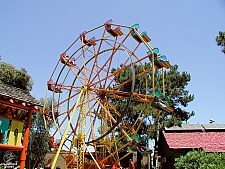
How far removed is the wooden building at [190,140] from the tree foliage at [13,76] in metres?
14.4

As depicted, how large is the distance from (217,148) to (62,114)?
34.1 ft

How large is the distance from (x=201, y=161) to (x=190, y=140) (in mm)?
4980

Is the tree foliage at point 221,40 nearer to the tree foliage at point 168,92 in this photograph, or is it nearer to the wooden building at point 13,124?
the wooden building at point 13,124

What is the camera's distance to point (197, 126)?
925 inches

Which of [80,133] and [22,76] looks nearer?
[80,133]

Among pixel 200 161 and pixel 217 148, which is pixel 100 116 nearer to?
pixel 200 161

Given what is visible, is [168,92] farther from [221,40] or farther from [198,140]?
[221,40]

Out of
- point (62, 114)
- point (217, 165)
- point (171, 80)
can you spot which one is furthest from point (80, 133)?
point (171, 80)

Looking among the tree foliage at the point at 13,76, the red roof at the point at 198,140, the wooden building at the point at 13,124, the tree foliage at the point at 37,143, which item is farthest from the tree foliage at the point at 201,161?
the tree foliage at the point at 37,143

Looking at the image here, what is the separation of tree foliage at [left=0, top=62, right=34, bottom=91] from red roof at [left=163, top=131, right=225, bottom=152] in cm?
1437

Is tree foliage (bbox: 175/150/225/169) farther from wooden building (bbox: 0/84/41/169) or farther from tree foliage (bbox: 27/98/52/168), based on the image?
tree foliage (bbox: 27/98/52/168)

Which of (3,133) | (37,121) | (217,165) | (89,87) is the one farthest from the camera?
(37,121)

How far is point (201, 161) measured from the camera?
1401 cm

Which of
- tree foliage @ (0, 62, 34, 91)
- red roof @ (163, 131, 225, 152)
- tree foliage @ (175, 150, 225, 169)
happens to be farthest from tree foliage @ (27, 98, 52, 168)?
tree foliage @ (175, 150, 225, 169)
